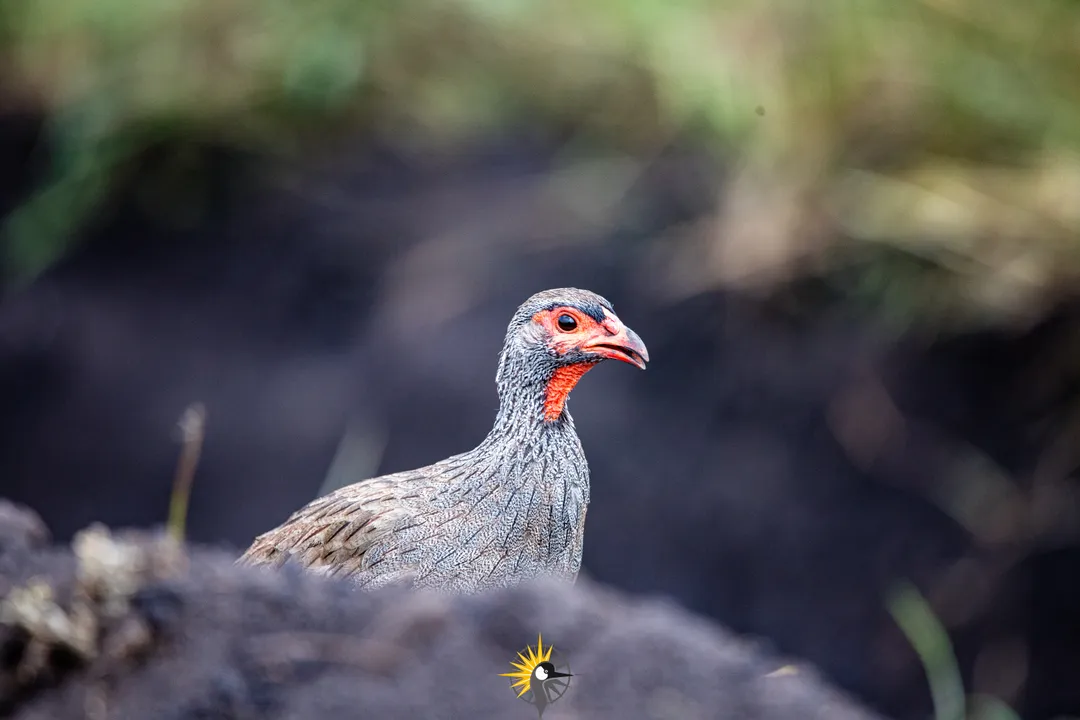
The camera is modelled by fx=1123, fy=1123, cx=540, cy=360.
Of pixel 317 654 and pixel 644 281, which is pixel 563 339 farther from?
pixel 644 281

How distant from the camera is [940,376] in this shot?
670 centimetres

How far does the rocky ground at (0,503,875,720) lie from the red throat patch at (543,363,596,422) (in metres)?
0.53

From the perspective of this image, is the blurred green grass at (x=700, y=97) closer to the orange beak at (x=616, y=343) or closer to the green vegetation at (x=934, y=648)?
the green vegetation at (x=934, y=648)

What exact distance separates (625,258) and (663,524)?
71.7 inches

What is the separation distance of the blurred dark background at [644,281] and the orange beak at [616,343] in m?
3.64

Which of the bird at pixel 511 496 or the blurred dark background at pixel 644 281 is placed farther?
the blurred dark background at pixel 644 281

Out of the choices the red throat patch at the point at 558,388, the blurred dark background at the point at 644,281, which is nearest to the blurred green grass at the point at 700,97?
the blurred dark background at the point at 644,281

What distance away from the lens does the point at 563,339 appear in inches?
99.6

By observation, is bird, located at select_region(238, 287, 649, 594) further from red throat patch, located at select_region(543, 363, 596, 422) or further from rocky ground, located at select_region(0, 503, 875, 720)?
rocky ground, located at select_region(0, 503, 875, 720)

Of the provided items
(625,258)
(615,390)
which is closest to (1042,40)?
(625,258)

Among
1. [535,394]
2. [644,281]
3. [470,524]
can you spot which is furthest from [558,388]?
[644,281]

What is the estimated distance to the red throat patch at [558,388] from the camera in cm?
259

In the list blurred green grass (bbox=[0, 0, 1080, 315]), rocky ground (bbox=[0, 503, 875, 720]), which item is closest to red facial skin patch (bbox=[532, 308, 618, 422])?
rocky ground (bbox=[0, 503, 875, 720])

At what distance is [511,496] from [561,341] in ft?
1.21
